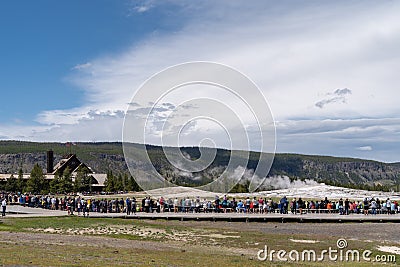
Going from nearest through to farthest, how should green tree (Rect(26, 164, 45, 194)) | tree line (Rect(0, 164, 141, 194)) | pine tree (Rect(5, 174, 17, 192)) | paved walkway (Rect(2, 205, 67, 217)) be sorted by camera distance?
1. paved walkway (Rect(2, 205, 67, 217))
2. tree line (Rect(0, 164, 141, 194))
3. green tree (Rect(26, 164, 45, 194))
4. pine tree (Rect(5, 174, 17, 192))

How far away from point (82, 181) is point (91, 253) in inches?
4845

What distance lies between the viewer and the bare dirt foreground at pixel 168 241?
895 inches

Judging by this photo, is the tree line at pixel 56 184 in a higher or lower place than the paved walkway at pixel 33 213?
higher

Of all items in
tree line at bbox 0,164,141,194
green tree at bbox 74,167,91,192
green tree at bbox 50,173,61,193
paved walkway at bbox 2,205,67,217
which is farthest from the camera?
green tree at bbox 74,167,91,192

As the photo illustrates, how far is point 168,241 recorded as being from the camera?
30.5 m

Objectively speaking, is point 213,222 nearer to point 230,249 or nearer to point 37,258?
point 230,249

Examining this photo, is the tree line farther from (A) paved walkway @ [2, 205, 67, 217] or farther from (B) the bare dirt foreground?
(B) the bare dirt foreground

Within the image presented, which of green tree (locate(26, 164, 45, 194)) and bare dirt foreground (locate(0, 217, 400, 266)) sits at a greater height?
green tree (locate(26, 164, 45, 194))

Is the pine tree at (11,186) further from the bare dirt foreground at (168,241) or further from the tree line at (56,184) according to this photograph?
the bare dirt foreground at (168,241)

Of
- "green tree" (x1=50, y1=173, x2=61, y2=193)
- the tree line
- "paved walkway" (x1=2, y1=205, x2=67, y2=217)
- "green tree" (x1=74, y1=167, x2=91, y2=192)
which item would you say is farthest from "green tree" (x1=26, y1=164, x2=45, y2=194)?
"paved walkway" (x1=2, y1=205, x2=67, y2=217)

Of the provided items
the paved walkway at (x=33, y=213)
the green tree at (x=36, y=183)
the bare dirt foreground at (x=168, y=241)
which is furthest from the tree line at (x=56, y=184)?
the bare dirt foreground at (x=168, y=241)

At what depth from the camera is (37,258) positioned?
21.9 meters

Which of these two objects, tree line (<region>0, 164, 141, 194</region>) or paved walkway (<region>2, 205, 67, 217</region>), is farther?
tree line (<region>0, 164, 141, 194</region>)

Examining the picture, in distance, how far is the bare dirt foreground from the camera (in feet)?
74.6
